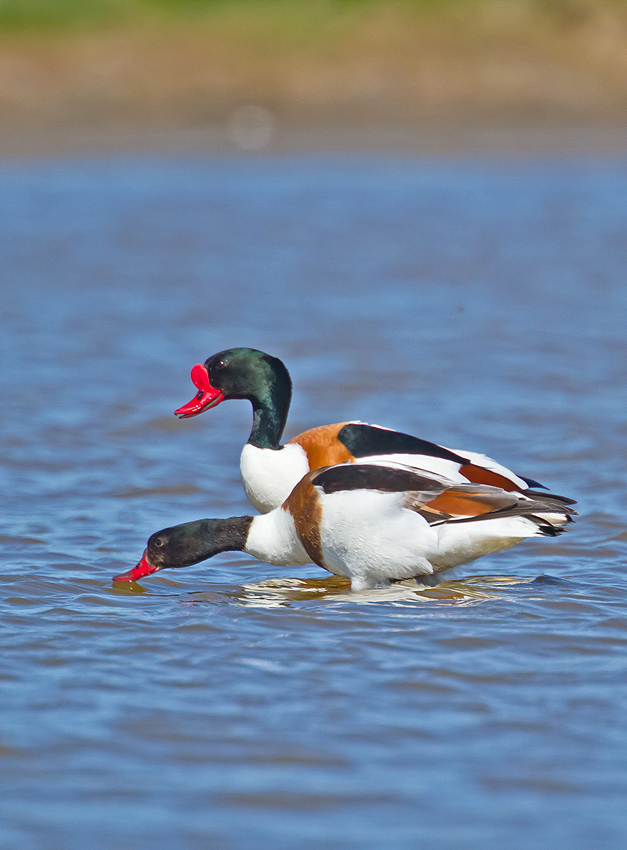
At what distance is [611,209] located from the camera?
18953mm

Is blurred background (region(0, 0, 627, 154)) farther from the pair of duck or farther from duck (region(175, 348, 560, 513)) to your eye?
the pair of duck

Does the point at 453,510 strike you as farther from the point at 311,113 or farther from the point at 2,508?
the point at 311,113

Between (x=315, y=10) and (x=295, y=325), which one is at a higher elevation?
(x=315, y=10)

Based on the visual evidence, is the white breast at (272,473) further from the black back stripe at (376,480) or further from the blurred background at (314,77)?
the blurred background at (314,77)

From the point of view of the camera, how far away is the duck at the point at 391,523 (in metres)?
5.68

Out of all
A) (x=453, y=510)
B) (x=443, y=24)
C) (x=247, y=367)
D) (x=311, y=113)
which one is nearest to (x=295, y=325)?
(x=247, y=367)

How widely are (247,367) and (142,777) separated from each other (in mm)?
3340

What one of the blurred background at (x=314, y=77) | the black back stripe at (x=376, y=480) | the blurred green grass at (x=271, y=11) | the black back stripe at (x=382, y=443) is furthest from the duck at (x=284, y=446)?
the blurred green grass at (x=271, y=11)

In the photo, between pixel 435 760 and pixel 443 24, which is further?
pixel 443 24

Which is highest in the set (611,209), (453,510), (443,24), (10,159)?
(443,24)

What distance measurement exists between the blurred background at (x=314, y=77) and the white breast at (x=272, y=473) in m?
18.2

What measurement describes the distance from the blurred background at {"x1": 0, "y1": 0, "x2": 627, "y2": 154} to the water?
29.7ft

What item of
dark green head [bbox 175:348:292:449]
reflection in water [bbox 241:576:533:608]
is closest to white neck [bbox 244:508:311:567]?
reflection in water [bbox 241:576:533:608]

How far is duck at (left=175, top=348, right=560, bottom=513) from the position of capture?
6234 mm
